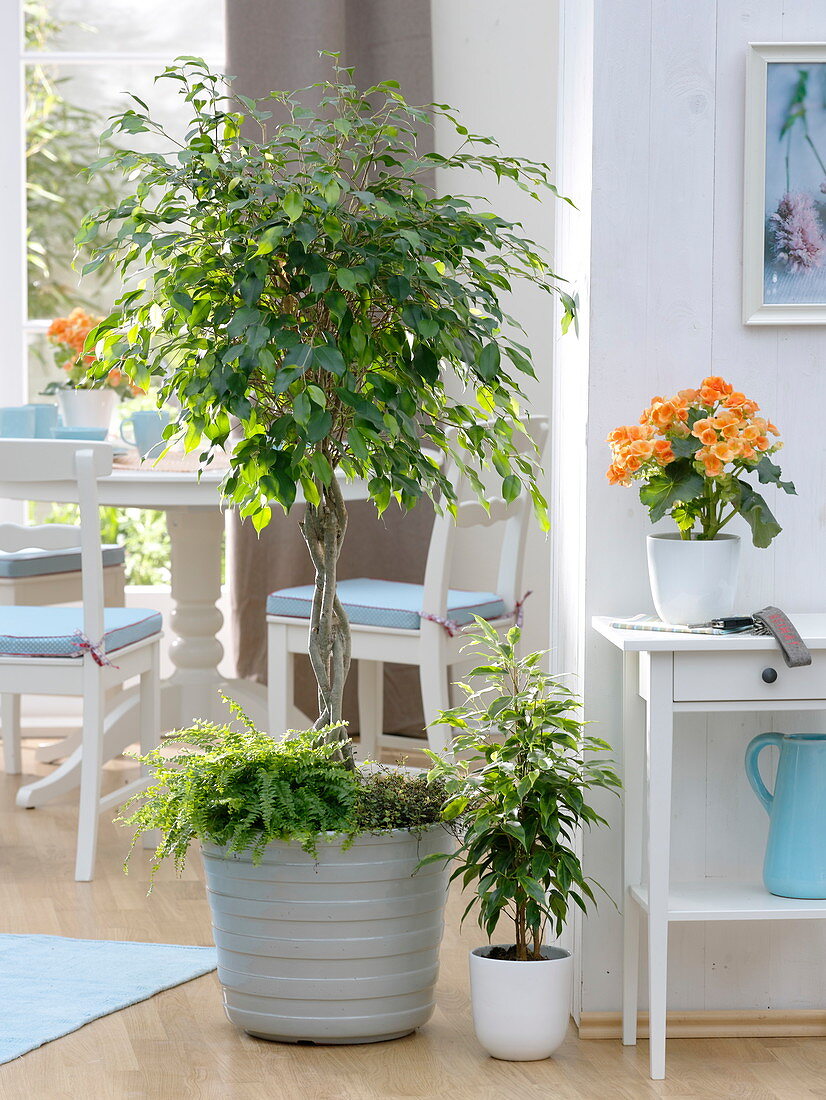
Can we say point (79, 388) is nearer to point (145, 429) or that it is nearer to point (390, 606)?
point (145, 429)

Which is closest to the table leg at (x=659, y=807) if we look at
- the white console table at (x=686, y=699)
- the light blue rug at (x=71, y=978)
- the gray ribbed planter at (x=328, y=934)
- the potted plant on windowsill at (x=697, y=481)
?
the white console table at (x=686, y=699)

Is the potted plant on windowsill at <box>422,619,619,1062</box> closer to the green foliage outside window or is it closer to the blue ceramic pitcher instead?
the blue ceramic pitcher

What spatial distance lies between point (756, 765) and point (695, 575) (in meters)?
0.32

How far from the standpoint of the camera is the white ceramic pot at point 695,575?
2084mm

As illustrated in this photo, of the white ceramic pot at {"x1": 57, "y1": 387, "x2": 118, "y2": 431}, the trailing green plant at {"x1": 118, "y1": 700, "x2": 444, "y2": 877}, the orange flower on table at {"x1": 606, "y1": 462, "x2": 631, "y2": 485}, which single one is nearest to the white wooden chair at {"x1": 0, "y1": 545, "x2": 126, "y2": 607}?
the white ceramic pot at {"x1": 57, "y1": 387, "x2": 118, "y2": 431}

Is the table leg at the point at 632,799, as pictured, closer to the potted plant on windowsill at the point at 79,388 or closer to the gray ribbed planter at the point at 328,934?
the gray ribbed planter at the point at 328,934

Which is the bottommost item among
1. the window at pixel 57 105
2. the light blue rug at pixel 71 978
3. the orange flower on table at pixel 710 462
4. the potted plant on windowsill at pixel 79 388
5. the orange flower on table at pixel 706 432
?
the light blue rug at pixel 71 978

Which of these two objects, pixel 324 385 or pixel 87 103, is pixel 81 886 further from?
pixel 87 103

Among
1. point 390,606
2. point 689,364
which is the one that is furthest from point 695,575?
point 390,606

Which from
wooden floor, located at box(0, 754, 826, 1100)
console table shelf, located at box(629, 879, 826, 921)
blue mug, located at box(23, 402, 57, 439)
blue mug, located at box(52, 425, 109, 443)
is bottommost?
wooden floor, located at box(0, 754, 826, 1100)

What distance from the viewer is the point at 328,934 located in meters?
2.12

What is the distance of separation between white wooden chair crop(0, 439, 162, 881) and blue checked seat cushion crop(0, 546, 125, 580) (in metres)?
0.65

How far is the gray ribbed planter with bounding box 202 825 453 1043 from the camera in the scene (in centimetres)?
212

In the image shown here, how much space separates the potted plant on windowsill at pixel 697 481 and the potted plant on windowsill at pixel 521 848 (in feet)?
0.79
